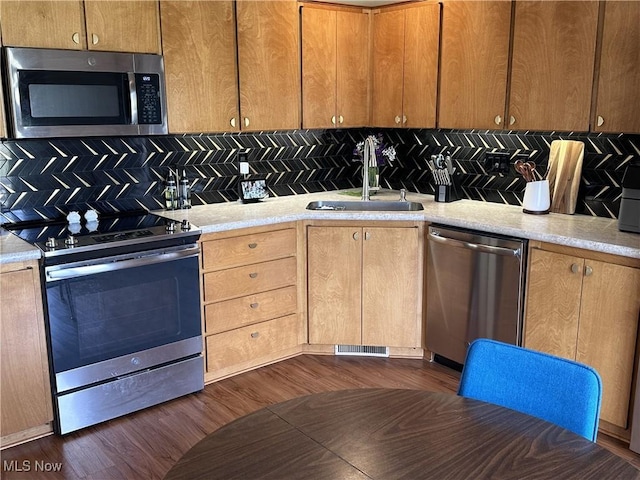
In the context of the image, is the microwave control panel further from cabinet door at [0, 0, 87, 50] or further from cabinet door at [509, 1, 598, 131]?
cabinet door at [509, 1, 598, 131]

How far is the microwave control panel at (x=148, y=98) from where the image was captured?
3062mm

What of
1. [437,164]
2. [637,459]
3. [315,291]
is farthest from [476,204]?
[637,459]

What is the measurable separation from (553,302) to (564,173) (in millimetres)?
853

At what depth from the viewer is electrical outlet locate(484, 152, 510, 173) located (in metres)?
3.64

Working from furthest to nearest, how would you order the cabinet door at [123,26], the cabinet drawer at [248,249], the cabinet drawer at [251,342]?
the cabinet drawer at [251,342] < the cabinet drawer at [248,249] < the cabinet door at [123,26]

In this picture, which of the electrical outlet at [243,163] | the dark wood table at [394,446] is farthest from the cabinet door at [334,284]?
the dark wood table at [394,446]

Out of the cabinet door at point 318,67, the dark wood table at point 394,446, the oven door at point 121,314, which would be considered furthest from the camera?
the cabinet door at point 318,67

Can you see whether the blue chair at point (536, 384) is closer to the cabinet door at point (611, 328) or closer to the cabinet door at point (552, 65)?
the cabinet door at point (611, 328)

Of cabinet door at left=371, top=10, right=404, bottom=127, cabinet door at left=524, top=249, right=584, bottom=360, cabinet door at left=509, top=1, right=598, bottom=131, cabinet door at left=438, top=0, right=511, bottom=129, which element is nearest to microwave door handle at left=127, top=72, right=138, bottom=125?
cabinet door at left=371, top=10, right=404, bottom=127

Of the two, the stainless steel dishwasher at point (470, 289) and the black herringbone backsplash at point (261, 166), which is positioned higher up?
the black herringbone backsplash at point (261, 166)

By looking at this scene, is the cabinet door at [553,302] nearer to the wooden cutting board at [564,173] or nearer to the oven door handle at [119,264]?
the wooden cutting board at [564,173]

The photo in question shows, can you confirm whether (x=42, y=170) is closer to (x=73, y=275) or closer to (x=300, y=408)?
(x=73, y=275)

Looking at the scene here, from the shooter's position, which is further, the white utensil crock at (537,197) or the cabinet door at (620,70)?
the white utensil crock at (537,197)

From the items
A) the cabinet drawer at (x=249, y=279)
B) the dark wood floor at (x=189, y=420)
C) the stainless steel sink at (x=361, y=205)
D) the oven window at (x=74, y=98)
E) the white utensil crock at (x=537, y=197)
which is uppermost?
the oven window at (x=74, y=98)
